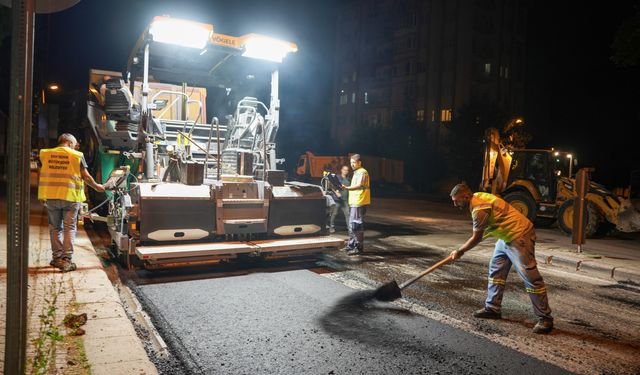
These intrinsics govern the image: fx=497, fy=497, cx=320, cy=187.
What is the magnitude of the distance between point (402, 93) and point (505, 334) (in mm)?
47240

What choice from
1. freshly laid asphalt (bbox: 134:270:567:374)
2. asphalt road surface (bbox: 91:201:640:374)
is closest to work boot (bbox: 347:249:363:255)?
asphalt road surface (bbox: 91:201:640:374)

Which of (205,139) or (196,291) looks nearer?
(196,291)

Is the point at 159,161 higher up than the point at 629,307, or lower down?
higher up

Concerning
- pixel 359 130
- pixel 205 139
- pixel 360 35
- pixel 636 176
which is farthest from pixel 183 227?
pixel 360 35

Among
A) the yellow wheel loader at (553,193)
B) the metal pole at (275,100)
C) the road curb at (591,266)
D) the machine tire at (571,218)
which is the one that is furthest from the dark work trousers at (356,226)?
the machine tire at (571,218)

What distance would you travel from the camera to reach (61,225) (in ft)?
21.6

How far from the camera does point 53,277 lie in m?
5.96

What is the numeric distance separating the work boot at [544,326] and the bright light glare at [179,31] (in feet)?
19.3

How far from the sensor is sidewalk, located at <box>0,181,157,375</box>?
3439 mm

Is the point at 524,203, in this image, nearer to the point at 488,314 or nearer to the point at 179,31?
the point at 488,314

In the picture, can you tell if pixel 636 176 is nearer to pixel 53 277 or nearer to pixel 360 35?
pixel 53 277

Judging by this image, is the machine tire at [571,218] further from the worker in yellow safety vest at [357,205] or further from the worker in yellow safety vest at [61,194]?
the worker in yellow safety vest at [61,194]

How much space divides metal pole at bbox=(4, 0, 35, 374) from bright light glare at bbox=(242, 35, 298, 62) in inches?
235

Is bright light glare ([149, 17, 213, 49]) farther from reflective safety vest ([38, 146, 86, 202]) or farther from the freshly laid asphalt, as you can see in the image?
the freshly laid asphalt
